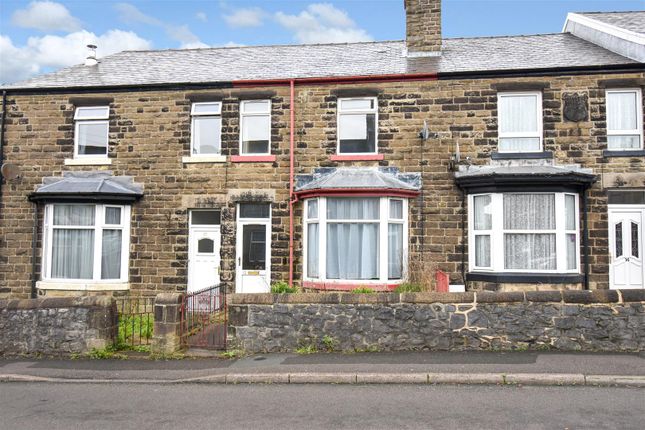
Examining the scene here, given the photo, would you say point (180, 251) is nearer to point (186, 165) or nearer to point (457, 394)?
point (186, 165)

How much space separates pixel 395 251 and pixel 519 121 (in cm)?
451

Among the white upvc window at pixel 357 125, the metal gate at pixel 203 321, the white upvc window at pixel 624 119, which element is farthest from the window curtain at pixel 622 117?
the metal gate at pixel 203 321

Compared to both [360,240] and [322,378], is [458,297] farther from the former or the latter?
[360,240]

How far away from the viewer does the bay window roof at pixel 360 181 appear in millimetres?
12695

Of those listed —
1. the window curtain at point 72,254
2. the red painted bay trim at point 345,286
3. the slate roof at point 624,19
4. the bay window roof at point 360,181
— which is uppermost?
the slate roof at point 624,19

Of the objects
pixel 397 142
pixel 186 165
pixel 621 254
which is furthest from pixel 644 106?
pixel 186 165

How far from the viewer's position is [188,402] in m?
6.78

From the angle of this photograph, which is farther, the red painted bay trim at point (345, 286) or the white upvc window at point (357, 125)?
the white upvc window at point (357, 125)

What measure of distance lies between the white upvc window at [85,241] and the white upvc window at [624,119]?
40.9ft

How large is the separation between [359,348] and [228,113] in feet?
25.4

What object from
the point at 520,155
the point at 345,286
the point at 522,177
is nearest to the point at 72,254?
the point at 345,286

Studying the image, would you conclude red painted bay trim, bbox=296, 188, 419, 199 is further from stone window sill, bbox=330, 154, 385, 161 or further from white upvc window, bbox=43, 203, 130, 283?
white upvc window, bbox=43, 203, 130, 283

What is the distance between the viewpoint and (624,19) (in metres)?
15.9

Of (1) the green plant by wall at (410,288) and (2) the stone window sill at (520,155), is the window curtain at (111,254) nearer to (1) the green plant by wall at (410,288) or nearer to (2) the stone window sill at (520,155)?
(1) the green plant by wall at (410,288)
